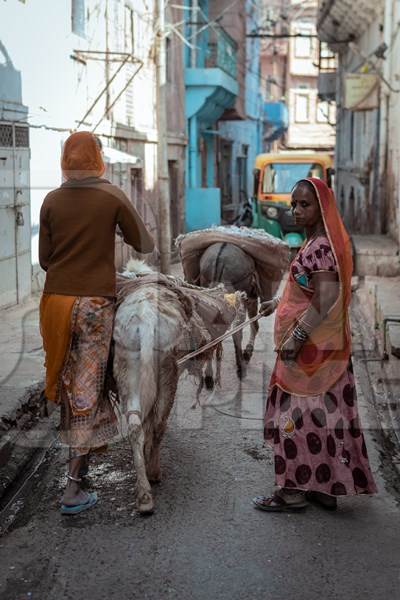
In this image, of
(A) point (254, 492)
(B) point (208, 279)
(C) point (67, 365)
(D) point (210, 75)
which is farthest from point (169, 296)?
(D) point (210, 75)

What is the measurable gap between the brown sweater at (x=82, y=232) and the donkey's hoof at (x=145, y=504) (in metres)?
1.00

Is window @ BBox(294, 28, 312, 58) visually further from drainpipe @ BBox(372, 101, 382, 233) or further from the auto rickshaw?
drainpipe @ BBox(372, 101, 382, 233)

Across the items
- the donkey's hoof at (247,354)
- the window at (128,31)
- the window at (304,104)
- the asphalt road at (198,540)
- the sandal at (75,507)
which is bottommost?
the asphalt road at (198,540)

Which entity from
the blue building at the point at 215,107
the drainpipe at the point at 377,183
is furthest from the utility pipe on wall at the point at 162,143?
the drainpipe at the point at 377,183

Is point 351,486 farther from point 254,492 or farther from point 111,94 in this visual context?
point 111,94

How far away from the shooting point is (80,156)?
4133 mm

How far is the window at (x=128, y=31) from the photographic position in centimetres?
1650

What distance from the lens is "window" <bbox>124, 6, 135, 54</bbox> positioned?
650 inches

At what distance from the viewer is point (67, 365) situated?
423cm

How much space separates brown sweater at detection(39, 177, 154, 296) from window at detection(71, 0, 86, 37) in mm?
9535

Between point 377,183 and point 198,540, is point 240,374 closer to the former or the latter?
point 198,540

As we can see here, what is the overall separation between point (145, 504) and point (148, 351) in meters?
0.74

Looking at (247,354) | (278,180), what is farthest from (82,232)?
(278,180)

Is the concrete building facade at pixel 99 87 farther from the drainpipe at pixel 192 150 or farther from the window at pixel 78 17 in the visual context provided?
the drainpipe at pixel 192 150
